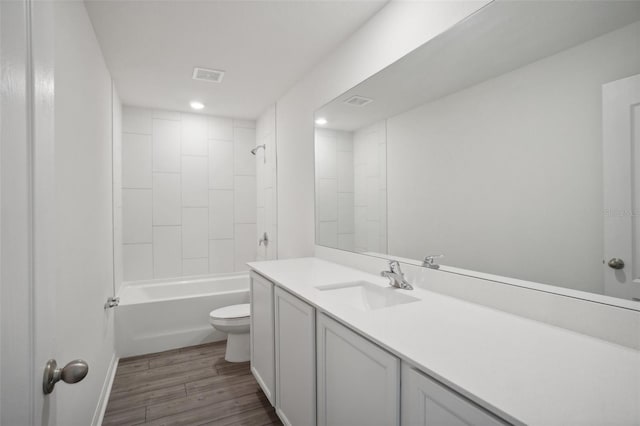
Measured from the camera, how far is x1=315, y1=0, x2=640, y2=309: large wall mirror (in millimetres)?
933

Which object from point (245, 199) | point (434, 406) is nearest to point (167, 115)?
point (245, 199)

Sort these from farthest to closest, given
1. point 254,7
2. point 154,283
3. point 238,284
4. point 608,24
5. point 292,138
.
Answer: point 238,284, point 154,283, point 292,138, point 254,7, point 608,24

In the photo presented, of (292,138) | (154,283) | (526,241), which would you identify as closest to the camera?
(526,241)

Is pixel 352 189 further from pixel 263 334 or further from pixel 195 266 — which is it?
pixel 195 266

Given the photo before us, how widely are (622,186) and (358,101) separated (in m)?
1.45

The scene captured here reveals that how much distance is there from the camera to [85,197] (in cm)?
167

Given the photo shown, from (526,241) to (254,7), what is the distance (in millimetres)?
1828

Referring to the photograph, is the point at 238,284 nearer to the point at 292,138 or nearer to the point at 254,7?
the point at 292,138

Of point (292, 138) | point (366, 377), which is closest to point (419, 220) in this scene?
point (366, 377)

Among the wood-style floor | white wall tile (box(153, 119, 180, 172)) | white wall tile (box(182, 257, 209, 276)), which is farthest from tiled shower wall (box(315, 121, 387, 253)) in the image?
white wall tile (box(153, 119, 180, 172))

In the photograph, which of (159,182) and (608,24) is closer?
(608,24)

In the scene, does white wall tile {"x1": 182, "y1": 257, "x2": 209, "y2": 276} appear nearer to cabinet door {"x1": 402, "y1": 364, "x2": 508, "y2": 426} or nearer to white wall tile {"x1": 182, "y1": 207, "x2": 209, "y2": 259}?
white wall tile {"x1": 182, "y1": 207, "x2": 209, "y2": 259}

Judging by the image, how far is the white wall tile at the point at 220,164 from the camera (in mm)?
3945

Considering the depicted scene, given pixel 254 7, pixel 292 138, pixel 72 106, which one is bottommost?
pixel 72 106
